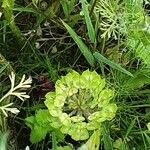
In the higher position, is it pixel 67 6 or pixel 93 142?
pixel 67 6

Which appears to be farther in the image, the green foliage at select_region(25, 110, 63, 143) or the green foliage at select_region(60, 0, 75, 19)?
Answer: the green foliage at select_region(60, 0, 75, 19)

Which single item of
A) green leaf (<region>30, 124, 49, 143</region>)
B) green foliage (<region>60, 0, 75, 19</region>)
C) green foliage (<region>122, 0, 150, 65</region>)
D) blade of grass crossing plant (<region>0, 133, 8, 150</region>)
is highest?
green foliage (<region>60, 0, 75, 19</region>)

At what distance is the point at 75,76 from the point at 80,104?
2.5 inches

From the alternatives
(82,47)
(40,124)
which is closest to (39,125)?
(40,124)

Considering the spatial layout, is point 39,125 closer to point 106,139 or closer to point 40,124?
point 40,124

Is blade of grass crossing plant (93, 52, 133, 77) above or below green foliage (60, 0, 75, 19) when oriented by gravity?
below

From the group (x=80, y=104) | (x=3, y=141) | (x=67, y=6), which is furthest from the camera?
(x=67, y=6)

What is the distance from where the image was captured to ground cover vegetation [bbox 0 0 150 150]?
1.11 meters

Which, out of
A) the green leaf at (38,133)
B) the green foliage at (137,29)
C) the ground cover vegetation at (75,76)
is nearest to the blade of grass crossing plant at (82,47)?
the ground cover vegetation at (75,76)

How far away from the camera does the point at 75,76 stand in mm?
1123

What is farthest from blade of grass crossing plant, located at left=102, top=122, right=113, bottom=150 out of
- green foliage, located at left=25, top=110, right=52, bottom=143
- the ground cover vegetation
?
green foliage, located at left=25, top=110, right=52, bottom=143

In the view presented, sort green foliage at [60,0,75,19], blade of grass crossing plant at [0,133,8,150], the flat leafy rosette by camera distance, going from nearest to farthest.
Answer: blade of grass crossing plant at [0,133,8,150]
the flat leafy rosette
green foliage at [60,0,75,19]

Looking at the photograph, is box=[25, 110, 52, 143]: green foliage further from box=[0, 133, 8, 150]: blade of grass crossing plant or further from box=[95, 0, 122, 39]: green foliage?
box=[95, 0, 122, 39]: green foliage

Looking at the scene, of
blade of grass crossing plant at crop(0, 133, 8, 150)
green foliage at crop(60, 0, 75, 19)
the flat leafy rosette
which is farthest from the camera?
green foliage at crop(60, 0, 75, 19)
